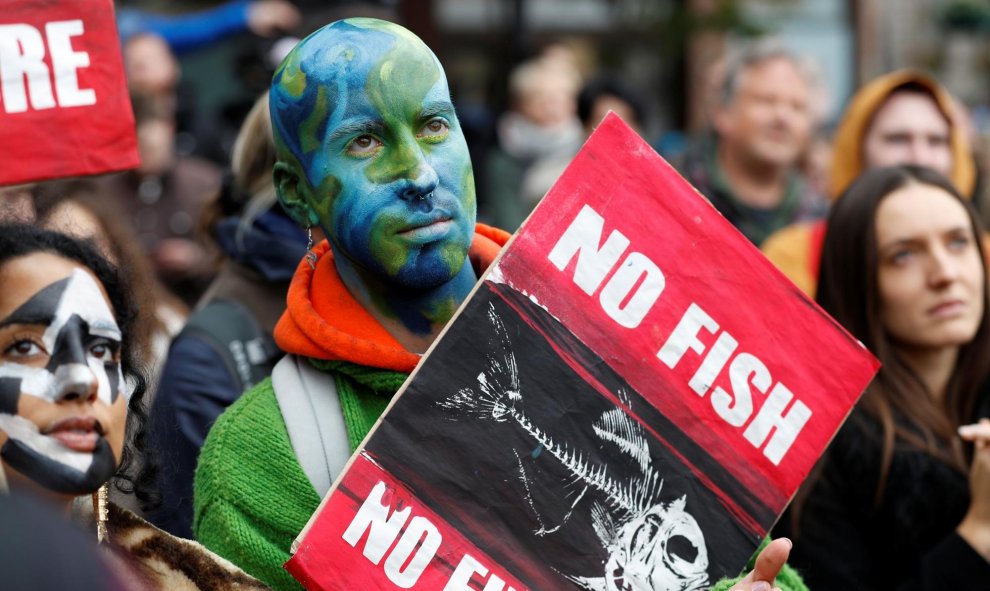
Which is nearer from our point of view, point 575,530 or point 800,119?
point 575,530

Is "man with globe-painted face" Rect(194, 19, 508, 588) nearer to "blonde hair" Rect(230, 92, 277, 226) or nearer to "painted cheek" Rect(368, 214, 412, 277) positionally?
"painted cheek" Rect(368, 214, 412, 277)

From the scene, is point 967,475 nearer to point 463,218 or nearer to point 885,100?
point 463,218

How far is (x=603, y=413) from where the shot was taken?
7.47 feet

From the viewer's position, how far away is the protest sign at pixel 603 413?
7.07 feet

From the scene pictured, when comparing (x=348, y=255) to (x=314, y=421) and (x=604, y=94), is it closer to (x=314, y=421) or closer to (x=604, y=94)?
(x=314, y=421)

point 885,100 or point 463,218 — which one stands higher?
point 885,100

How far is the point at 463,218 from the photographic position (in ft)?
7.61

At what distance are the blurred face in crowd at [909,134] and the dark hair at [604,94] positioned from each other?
7.53ft

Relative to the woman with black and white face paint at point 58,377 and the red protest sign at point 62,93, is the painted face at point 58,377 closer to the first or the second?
the woman with black and white face paint at point 58,377

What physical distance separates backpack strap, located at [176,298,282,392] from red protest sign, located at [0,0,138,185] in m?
0.70

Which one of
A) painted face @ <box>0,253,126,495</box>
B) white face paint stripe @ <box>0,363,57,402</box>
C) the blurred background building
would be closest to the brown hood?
the blurred background building

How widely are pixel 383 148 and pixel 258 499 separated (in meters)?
0.58

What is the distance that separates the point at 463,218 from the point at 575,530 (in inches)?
20.5

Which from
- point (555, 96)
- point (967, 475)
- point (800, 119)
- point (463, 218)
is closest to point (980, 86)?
point (555, 96)
